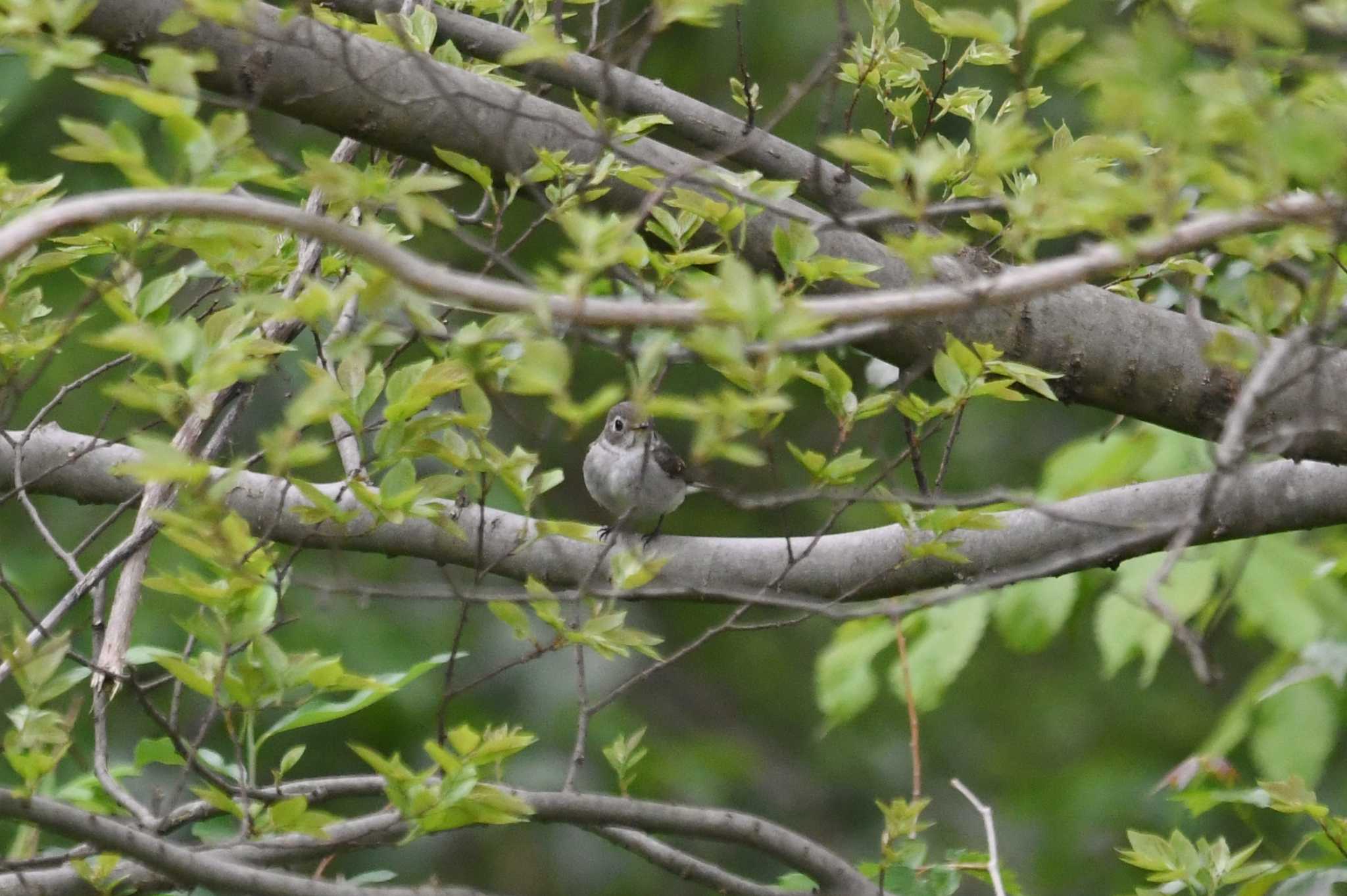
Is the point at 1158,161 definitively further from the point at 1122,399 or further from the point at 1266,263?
the point at 1122,399

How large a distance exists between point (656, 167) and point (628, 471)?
2.76m

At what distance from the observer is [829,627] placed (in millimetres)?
8672

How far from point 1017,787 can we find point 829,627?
4.60 feet

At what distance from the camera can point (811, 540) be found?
9.60ft

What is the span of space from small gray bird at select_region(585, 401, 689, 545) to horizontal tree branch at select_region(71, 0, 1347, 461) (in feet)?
7.10

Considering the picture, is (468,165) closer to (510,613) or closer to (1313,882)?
(510,613)

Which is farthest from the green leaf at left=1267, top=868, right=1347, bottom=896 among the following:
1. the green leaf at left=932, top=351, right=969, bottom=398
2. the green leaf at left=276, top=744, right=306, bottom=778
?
the green leaf at left=276, top=744, right=306, bottom=778

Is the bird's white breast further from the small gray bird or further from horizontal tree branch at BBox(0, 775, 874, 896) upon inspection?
horizontal tree branch at BBox(0, 775, 874, 896)

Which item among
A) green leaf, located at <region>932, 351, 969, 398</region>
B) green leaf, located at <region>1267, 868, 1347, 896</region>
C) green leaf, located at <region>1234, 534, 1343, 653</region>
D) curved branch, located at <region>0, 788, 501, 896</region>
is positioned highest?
green leaf, located at <region>932, 351, 969, 398</region>

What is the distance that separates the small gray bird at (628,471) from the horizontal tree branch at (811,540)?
165 cm

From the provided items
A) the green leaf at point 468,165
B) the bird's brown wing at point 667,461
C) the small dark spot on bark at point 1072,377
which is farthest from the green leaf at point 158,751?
the bird's brown wing at point 667,461

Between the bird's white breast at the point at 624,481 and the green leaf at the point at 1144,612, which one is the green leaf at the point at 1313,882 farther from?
the bird's white breast at the point at 624,481

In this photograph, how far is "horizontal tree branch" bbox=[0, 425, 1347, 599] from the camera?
272 cm

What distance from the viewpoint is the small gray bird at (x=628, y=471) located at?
188 inches
